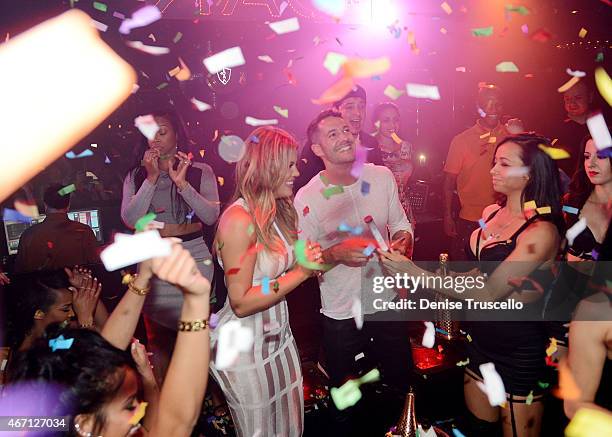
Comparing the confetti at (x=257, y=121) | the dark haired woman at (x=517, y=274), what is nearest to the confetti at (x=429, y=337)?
the dark haired woman at (x=517, y=274)

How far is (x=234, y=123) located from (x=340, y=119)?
3338 mm

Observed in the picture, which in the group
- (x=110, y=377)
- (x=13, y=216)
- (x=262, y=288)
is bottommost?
(x=13, y=216)

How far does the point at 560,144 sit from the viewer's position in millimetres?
5625

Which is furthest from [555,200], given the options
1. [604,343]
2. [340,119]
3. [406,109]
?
[406,109]

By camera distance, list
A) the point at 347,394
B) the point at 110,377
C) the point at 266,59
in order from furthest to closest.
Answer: the point at 266,59 → the point at 347,394 → the point at 110,377

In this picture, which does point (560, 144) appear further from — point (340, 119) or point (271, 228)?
point (271, 228)

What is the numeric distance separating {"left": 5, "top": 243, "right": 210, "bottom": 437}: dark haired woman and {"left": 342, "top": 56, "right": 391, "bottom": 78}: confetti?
6.11m

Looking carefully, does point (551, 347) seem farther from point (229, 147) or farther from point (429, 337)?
point (229, 147)

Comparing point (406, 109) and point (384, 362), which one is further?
point (406, 109)

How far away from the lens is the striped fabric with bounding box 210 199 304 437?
2.02 metres

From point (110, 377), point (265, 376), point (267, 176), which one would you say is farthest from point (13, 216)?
point (110, 377)

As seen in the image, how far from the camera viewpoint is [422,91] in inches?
286

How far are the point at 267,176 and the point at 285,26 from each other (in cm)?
430

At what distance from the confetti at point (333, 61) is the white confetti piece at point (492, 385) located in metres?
5.28
